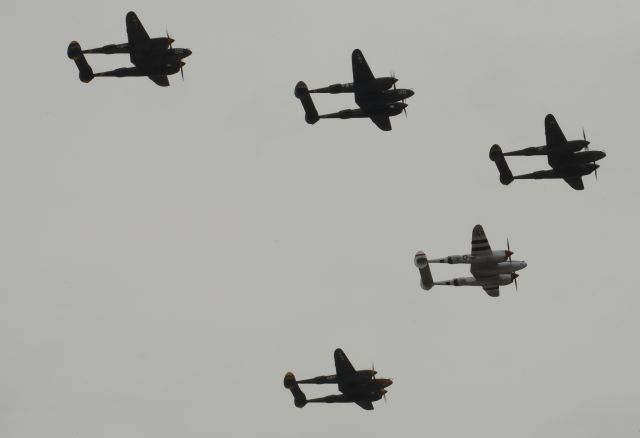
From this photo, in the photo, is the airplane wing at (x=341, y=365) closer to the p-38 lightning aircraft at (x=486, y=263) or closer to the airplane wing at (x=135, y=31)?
the p-38 lightning aircraft at (x=486, y=263)

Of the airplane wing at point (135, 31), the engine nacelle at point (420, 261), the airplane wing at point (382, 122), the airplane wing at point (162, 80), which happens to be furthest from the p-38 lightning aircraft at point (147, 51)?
the engine nacelle at point (420, 261)

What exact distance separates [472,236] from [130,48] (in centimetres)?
3364

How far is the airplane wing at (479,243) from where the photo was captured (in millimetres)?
113750

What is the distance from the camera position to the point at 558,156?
11050cm

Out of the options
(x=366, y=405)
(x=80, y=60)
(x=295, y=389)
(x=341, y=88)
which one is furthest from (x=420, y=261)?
(x=80, y=60)

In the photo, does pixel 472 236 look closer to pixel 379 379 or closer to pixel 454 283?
pixel 454 283

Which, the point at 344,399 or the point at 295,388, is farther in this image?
the point at 295,388

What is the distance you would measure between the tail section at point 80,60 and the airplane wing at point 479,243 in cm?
3510

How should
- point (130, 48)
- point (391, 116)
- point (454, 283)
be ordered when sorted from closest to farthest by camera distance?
1. point (130, 48)
2. point (391, 116)
3. point (454, 283)

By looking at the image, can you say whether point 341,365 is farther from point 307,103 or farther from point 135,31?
point 135,31

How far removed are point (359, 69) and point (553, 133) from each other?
56.4 ft

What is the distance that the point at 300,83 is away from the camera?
112312 mm

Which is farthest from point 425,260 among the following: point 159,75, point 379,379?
point 159,75

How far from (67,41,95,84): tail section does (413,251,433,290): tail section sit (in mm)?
33684
